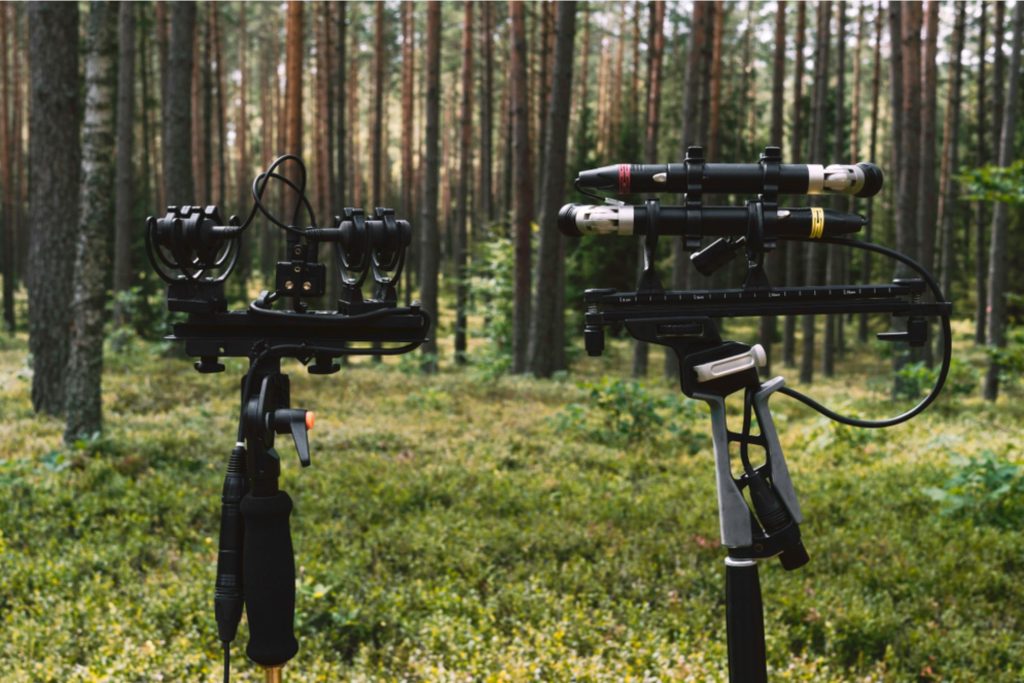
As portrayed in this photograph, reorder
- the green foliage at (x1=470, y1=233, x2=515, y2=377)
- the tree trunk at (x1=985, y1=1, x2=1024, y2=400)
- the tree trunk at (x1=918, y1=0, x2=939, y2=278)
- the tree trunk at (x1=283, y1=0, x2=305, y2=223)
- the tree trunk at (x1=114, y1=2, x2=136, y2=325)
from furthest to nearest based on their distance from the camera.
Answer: the green foliage at (x1=470, y1=233, x2=515, y2=377)
the tree trunk at (x1=114, y1=2, x2=136, y2=325)
the tree trunk at (x1=283, y1=0, x2=305, y2=223)
the tree trunk at (x1=918, y1=0, x2=939, y2=278)
the tree trunk at (x1=985, y1=1, x2=1024, y2=400)

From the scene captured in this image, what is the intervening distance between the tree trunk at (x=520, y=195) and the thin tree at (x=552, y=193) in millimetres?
834

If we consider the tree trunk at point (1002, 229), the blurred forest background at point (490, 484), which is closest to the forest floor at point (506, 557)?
the blurred forest background at point (490, 484)

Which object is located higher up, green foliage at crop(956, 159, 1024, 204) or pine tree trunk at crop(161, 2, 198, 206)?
pine tree trunk at crop(161, 2, 198, 206)

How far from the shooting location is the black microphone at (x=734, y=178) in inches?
96.4

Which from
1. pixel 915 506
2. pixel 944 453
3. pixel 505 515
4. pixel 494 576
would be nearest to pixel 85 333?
pixel 505 515

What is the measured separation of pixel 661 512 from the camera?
690cm

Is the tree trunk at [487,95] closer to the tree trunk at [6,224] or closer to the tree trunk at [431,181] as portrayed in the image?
the tree trunk at [431,181]

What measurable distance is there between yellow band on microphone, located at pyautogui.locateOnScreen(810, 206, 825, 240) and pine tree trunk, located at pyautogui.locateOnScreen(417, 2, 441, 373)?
1525cm

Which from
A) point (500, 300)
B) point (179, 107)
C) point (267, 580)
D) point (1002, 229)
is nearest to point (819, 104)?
point (1002, 229)

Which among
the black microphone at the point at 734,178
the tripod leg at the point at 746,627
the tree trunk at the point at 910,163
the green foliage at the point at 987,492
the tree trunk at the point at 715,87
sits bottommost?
the green foliage at the point at 987,492

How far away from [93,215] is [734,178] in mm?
7190

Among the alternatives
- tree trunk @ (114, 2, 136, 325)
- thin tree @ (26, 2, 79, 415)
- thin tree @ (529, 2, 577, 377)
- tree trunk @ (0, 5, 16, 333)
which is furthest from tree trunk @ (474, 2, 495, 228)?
thin tree @ (26, 2, 79, 415)

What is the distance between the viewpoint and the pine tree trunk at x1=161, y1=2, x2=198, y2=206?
1350 cm

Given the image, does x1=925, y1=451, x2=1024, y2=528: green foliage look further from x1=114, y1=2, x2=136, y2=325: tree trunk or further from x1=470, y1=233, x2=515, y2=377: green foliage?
x1=114, y1=2, x2=136, y2=325: tree trunk
